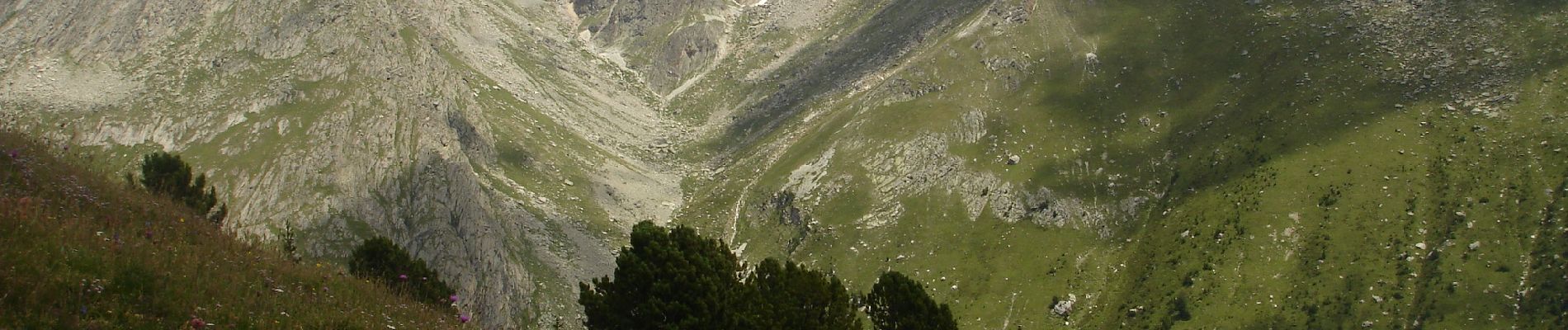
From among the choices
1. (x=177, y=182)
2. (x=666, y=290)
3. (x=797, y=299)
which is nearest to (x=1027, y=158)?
(x=797, y=299)

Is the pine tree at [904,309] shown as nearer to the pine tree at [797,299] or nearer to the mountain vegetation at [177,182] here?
the pine tree at [797,299]

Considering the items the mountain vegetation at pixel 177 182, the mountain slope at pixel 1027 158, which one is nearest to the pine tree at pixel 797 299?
the mountain vegetation at pixel 177 182

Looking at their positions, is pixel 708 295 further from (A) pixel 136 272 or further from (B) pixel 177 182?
(A) pixel 136 272

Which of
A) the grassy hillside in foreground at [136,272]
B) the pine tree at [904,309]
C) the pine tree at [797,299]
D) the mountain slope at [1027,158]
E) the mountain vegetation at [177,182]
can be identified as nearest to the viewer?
the grassy hillside in foreground at [136,272]

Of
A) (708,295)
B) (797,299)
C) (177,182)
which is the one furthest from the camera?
(797,299)

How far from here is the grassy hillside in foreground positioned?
20562 mm

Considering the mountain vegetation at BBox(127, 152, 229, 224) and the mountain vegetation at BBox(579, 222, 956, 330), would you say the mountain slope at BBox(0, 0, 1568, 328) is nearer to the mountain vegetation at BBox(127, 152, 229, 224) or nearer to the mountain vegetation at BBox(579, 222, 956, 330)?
the mountain vegetation at BBox(127, 152, 229, 224)

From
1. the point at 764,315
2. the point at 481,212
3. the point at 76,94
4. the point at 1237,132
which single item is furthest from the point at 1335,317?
the point at 76,94

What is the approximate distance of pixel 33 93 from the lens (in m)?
165

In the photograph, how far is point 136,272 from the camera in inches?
888

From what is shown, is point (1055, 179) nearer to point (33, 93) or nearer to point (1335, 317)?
point (1335, 317)

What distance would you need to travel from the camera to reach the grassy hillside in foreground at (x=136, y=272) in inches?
810

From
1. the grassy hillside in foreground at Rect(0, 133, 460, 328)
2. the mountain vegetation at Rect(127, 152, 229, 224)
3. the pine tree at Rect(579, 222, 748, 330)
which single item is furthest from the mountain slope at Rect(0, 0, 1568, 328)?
the grassy hillside in foreground at Rect(0, 133, 460, 328)

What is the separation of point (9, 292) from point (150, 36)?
627 feet
